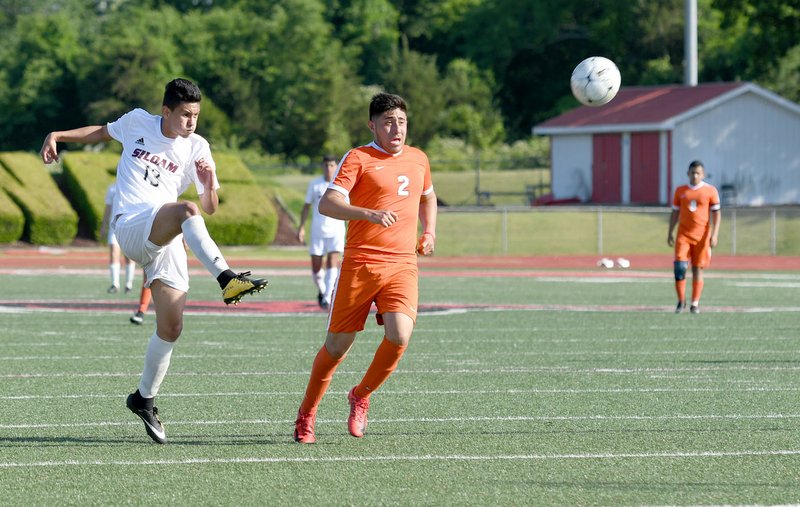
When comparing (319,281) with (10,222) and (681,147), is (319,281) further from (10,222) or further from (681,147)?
(681,147)

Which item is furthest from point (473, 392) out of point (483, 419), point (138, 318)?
point (138, 318)

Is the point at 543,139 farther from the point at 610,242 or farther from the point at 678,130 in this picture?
the point at 610,242

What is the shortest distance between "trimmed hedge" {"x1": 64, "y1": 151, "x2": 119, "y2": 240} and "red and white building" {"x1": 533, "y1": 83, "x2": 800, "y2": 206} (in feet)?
58.7

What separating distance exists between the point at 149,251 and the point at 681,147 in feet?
135

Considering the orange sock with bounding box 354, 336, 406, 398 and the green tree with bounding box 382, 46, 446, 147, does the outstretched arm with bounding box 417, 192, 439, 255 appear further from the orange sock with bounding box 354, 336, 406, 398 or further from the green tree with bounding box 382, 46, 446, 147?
the green tree with bounding box 382, 46, 446, 147

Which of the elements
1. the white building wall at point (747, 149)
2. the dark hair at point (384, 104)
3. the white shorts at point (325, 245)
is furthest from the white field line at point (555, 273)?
the dark hair at point (384, 104)

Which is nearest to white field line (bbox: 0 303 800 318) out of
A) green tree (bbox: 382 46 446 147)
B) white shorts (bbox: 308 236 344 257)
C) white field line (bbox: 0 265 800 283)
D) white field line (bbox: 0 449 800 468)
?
white shorts (bbox: 308 236 344 257)

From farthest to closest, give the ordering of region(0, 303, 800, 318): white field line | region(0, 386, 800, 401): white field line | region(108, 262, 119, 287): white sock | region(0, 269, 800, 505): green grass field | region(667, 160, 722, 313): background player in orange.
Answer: region(108, 262, 119, 287): white sock → region(667, 160, 722, 313): background player in orange → region(0, 303, 800, 318): white field line → region(0, 386, 800, 401): white field line → region(0, 269, 800, 505): green grass field

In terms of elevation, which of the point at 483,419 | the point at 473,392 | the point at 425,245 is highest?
the point at 425,245

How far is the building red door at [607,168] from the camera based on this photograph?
47844 millimetres

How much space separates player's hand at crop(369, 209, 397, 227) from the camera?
7355 millimetres

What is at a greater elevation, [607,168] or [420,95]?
[420,95]

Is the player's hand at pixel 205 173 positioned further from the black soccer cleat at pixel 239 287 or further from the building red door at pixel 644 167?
the building red door at pixel 644 167

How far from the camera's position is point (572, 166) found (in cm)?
4981
